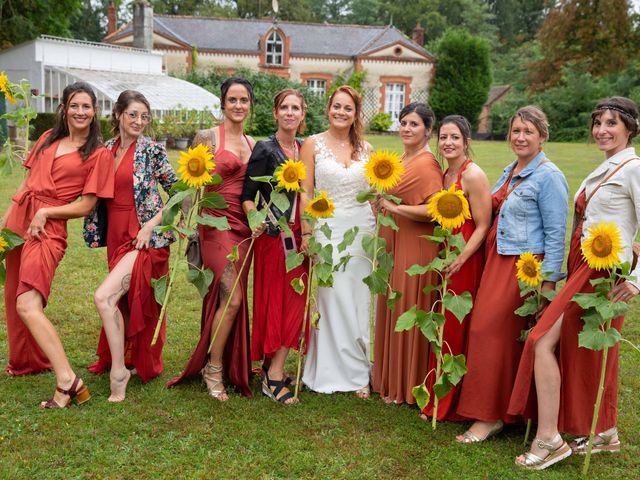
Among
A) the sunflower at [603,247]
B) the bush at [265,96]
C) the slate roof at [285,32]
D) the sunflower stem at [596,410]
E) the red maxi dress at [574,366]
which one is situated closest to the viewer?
the sunflower at [603,247]

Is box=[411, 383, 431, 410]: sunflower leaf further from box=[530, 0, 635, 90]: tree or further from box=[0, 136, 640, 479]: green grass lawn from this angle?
box=[530, 0, 635, 90]: tree

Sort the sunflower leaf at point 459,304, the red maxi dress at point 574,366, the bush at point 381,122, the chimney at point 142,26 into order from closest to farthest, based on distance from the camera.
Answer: the red maxi dress at point 574,366 < the sunflower leaf at point 459,304 < the chimney at point 142,26 < the bush at point 381,122

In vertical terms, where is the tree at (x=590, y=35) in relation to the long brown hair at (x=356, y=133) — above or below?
above

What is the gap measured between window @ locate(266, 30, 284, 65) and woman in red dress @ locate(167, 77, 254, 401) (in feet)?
111

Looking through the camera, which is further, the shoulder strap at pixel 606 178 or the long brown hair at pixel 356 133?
the long brown hair at pixel 356 133

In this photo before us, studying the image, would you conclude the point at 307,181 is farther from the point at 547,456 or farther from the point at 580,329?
the point at 547,456

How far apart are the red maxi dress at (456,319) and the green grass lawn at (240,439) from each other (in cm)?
13

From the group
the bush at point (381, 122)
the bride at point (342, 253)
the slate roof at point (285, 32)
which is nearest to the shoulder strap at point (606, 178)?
the bride at point (342, 253)

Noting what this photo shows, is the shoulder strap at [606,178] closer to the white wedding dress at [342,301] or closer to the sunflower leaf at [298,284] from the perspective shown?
the white wedding dress at [342,301]

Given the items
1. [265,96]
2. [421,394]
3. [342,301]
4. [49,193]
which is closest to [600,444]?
[421,394]

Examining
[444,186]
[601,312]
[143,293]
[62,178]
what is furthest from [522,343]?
[62,178]

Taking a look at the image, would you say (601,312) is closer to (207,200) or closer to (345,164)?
(345,164)

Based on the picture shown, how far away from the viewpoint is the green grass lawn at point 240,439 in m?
3.84

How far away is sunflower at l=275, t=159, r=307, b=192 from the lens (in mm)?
4211
